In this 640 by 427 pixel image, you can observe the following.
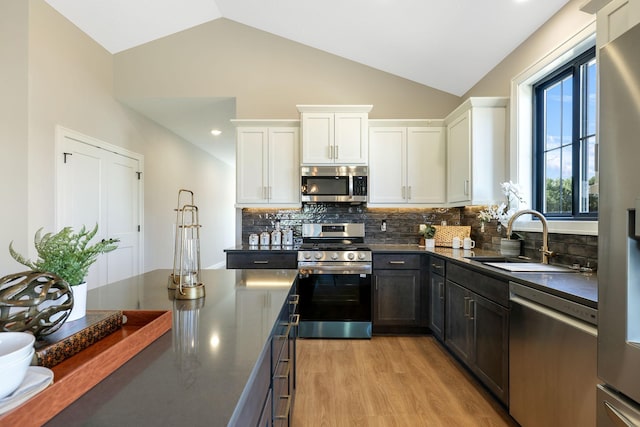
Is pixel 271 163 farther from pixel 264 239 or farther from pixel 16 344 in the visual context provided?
pixel 16 344

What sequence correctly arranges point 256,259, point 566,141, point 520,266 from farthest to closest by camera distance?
point 256,259
point 566,141
point 520,266

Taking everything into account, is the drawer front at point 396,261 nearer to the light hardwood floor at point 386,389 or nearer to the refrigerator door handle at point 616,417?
the light hardwood floor at point 386,389

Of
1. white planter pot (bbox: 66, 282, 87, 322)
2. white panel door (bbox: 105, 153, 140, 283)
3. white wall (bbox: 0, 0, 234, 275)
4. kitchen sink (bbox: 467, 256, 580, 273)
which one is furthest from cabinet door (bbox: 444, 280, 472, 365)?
white panel door (bbox: 105, 153, 140, 283)

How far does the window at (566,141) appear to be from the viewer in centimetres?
212

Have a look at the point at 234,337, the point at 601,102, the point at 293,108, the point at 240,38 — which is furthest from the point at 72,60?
the point at 601,102

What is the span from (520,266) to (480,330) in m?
0.54

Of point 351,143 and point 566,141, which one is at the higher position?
point 351,143

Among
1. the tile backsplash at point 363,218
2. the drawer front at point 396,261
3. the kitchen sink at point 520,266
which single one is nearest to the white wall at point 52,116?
the tile backsplash at point 363,218

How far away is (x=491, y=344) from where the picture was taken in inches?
78.5

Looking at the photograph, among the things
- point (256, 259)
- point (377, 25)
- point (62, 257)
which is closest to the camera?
point (62, 257)

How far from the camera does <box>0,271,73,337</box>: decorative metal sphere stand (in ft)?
2.13

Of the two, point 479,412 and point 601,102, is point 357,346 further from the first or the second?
point 601,102

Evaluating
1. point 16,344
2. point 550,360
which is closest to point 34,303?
point 16,344

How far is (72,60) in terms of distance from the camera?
3260 mm
